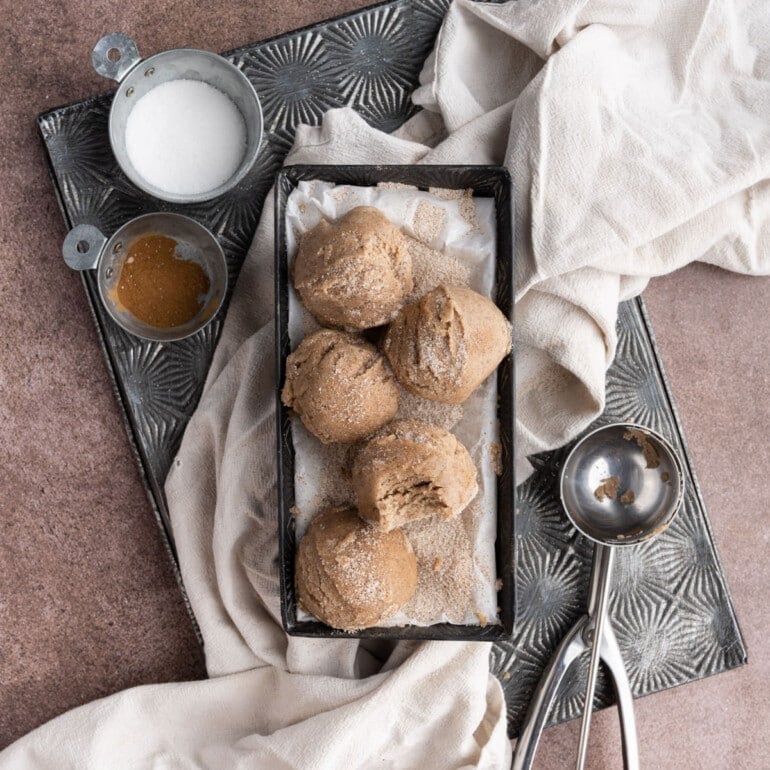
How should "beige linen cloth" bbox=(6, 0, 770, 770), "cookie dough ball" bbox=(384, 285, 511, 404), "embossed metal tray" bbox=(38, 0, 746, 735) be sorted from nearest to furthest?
"cookie dough ball" bbox=(384, 285, 511, 404) < "beige linen cloth" bbox=(6, 0, 770, 770) < "embossed metal tray" bbox=(38, 0, 746, 735)

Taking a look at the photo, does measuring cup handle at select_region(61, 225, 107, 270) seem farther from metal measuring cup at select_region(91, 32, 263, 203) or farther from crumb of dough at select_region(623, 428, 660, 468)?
crumb of dough at select_region(623, 428, 660, 468)

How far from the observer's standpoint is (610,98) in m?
1.17

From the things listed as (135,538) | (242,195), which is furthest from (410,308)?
(135,538)

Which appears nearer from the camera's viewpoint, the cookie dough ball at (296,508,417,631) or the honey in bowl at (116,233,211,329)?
the cookie dough ball at (296,508,417,631)

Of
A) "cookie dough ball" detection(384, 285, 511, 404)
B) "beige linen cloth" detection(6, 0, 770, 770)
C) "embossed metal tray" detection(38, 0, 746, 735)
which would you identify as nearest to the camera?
"cookie dough ball" detection(384, 285, 511, 404)

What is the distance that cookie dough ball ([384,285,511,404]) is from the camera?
978 millimetres

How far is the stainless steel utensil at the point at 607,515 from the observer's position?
125cm

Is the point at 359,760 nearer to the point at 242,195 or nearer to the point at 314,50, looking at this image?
the point at 242,195

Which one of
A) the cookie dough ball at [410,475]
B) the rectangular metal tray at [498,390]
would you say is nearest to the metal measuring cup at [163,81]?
the rectangular metal tray at [498,390]

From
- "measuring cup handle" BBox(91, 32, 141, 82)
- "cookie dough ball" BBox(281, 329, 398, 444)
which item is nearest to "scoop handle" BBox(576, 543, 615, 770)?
"cookie dough ball" BBox(281, 329, 398, 444)

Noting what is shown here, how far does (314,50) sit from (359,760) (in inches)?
41.9

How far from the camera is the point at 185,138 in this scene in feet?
3.98

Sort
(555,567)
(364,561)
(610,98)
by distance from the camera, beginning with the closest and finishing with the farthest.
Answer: (364,561)
(610,98)
(555,567)

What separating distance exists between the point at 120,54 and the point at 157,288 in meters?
0.33
